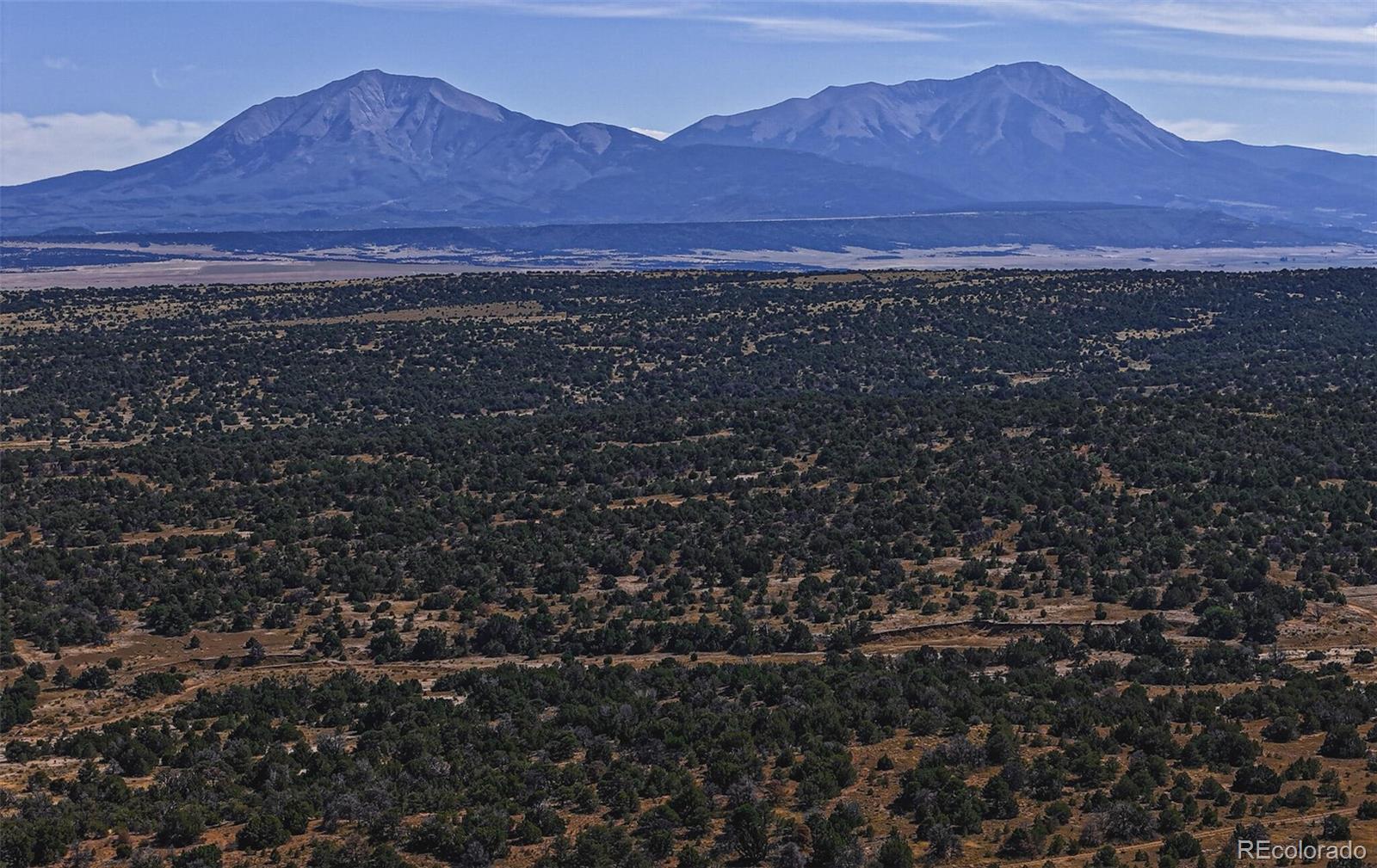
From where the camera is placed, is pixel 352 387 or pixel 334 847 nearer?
pixel 334 847

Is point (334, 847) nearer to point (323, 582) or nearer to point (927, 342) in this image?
point (323, 582)

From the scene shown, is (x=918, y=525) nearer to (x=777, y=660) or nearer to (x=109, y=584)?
(x=777, y=660)

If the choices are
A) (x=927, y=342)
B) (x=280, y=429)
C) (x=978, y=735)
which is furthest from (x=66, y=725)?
(x=927, y=342)

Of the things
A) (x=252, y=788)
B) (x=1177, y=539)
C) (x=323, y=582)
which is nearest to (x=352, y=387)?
(x=323, y=582)

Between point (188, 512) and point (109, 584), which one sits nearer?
point (109, 584)

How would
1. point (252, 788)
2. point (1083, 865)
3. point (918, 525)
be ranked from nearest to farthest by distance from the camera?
point (1083, 865), point (252, 788), point (918, 525)

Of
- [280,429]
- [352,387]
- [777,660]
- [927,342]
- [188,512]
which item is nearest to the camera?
[777,660]

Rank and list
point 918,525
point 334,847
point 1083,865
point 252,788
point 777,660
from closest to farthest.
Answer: point 1083,865 < point 334,847 < point 252,788 < point 777,660 < point 918,525

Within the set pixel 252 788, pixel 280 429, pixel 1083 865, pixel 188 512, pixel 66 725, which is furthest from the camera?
pixel 280 429
